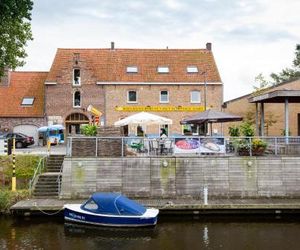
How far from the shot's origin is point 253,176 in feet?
81.8

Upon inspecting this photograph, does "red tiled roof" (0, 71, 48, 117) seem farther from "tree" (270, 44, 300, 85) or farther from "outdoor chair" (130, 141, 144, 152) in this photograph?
"tree" (270, 44, 300, 85)

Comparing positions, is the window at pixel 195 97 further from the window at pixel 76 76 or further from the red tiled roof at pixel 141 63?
the window at pixel 76 76

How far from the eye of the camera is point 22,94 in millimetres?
48375

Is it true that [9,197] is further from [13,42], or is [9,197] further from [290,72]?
[290,72]

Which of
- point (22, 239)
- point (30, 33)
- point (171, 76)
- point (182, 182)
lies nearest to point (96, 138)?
point (182, 182)

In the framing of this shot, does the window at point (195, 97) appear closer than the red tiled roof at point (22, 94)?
No

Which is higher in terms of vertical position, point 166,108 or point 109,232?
point 166,108

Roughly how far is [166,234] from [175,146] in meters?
6.61

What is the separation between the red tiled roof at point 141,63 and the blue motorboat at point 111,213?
26.6 m

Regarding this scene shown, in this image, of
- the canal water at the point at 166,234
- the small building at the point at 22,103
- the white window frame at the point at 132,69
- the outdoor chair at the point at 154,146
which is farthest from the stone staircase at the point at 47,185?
the white window frame at the point at 132,69

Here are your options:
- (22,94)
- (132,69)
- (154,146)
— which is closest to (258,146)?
(154,146)

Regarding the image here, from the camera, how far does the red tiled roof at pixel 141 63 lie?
47.2m

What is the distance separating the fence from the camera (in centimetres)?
2508

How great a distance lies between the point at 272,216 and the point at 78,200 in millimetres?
9552
